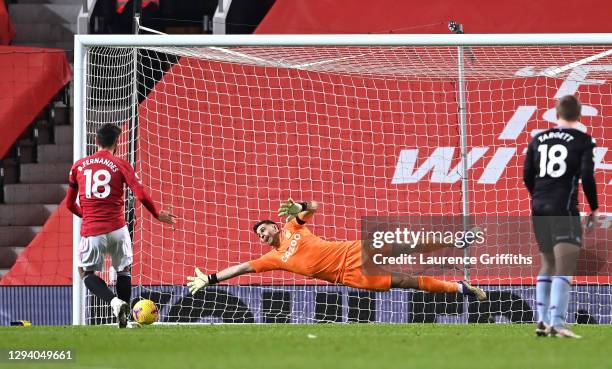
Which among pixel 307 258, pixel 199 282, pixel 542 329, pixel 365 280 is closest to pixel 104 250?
pixel 199 282

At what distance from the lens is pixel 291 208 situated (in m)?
12.2

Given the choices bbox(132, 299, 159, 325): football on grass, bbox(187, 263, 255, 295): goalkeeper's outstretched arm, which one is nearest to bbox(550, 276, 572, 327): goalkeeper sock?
bbox(132, 299, 159, 325): football on grass

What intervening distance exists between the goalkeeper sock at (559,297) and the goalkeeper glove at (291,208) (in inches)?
151

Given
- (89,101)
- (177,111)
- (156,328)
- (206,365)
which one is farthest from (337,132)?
(206,365)

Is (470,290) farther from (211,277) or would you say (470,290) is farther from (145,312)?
(145,312)

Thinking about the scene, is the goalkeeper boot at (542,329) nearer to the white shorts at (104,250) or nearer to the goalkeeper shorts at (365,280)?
the goalkeeper shorts at (365,280)

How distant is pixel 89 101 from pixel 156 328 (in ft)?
10.1

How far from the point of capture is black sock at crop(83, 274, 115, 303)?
10797mm

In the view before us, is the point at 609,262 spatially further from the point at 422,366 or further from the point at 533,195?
the point at 422,366

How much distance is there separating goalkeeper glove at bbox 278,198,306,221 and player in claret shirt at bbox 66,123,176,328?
1.38m

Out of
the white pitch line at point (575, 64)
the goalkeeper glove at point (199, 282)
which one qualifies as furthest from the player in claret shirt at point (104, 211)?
the white pitch line at point (575, 64)

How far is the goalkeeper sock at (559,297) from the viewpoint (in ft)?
28.3

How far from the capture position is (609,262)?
13844mm

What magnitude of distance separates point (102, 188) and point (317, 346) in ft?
10.8
